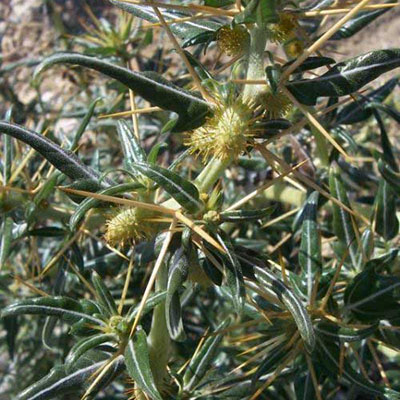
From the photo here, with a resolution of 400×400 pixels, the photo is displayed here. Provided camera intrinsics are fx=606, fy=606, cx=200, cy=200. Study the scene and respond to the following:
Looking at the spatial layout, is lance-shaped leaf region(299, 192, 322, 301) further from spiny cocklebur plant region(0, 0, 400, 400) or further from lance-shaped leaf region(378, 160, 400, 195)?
lance-shaped leaf region(378, 160, 400, 195)

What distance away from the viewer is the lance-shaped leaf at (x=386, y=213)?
1927 mm

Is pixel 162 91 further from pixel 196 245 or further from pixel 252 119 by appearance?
pixel 196 245

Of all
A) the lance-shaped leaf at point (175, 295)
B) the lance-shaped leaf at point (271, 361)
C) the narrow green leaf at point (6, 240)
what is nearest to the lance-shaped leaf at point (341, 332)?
the lance-shaped leaf at point (271, 361)

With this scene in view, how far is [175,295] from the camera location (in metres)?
1.29

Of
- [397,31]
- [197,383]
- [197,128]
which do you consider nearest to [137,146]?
[197,128]

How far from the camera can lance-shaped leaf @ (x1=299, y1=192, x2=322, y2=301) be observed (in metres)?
1.71

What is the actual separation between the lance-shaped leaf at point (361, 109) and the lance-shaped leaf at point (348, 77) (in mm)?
917

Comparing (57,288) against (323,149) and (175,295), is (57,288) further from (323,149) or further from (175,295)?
(323,149)

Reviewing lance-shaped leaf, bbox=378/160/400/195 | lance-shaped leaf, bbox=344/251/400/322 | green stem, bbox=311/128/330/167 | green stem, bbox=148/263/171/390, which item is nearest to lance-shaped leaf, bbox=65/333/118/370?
green stem, bbox=148/263/171/390

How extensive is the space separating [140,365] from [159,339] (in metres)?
0.19

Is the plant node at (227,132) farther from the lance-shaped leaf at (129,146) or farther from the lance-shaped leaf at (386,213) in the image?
the lance-shaped leaf at (386,213)

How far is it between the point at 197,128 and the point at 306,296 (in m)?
0.66

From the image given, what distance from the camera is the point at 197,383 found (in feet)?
5.73

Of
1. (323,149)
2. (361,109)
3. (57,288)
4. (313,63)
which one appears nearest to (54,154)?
(313,63)
